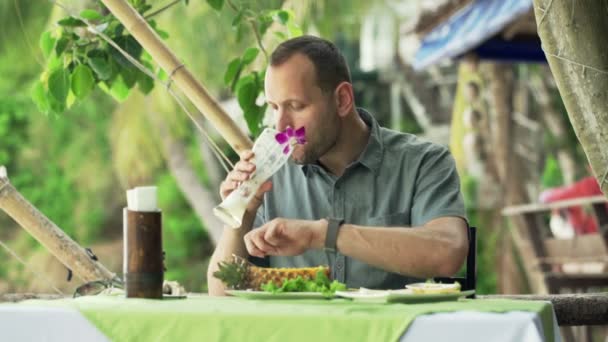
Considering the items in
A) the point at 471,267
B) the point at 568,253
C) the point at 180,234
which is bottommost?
the point at 180,234

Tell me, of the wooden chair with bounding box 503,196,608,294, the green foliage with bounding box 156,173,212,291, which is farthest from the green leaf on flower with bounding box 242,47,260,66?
the green foliage with bounding box 156,173,212,291

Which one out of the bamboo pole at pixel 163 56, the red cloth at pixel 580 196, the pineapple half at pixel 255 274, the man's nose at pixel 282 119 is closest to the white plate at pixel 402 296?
the pineapple half at pixel 255 274

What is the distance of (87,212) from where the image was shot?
19156 millimetres

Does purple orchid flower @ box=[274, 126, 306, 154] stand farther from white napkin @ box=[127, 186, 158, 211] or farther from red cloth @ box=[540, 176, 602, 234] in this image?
red cloth @ box=[540, 176, 602, 234]

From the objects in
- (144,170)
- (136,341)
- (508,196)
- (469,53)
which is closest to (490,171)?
(508,196)

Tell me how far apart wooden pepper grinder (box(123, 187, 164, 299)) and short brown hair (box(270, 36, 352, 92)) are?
2.63 ft

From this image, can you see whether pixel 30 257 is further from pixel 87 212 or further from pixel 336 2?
pixel 336 2

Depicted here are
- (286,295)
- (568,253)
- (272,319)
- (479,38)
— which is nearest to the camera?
(272,319)

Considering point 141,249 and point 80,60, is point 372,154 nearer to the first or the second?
point 141,249

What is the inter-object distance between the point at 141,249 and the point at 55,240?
1.21m

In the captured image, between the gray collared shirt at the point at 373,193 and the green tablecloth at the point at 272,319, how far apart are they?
87cm

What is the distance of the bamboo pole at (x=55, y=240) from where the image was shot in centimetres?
357

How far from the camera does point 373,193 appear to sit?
324 cm

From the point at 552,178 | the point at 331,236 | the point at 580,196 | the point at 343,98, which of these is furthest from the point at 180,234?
the point at 331,236
